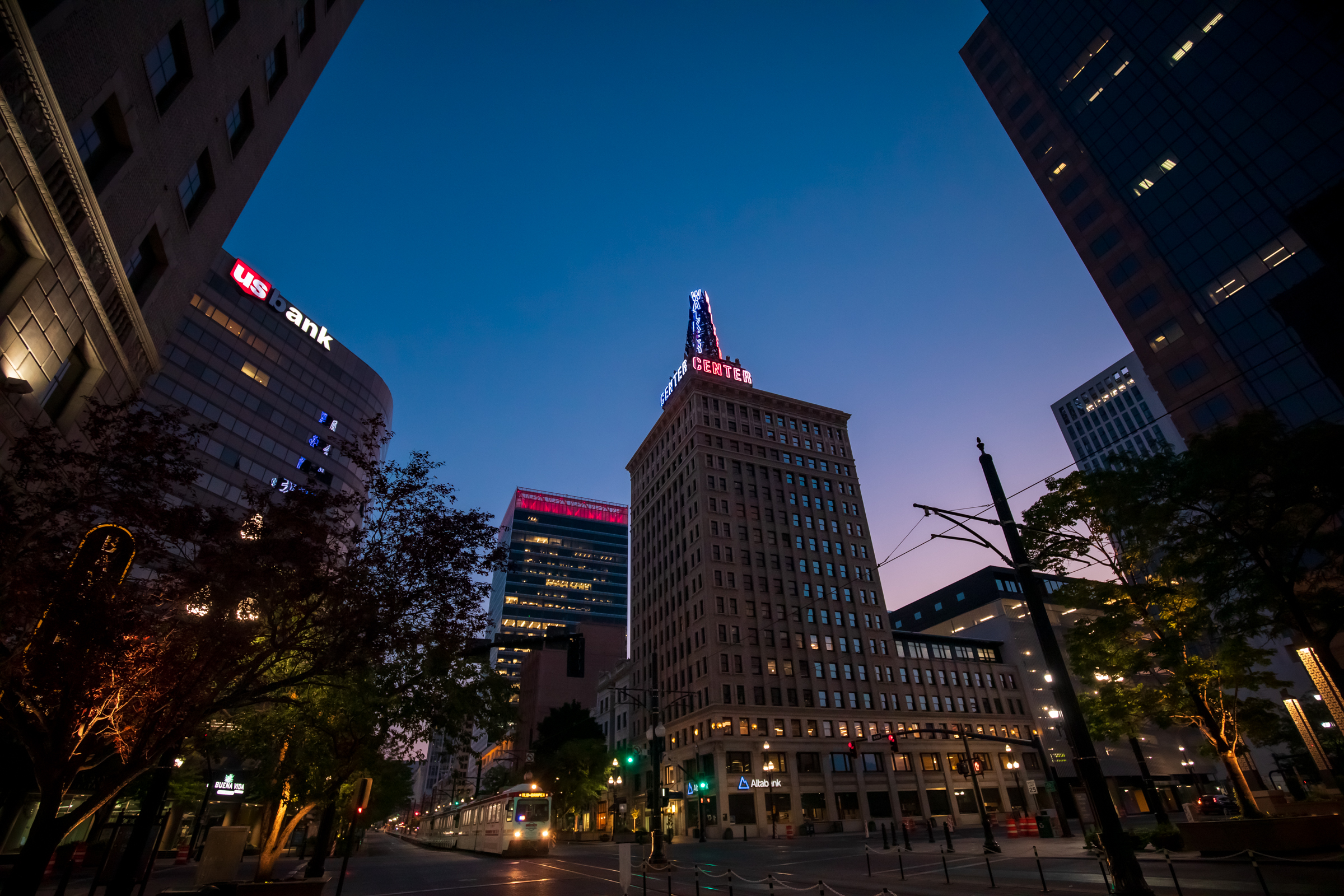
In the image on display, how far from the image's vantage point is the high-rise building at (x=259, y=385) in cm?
6159

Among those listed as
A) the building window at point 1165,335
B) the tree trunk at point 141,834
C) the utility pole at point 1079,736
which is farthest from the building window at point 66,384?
the building window at point 1165,335

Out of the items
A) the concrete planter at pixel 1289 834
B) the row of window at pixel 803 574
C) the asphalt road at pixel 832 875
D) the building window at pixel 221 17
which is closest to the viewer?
the asphalt road at pixel 832 875

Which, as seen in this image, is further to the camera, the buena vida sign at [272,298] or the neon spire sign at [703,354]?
the neon spire sign at [703,354]

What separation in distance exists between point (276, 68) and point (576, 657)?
30.7m

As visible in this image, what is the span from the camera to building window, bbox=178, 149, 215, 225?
24.9 meters

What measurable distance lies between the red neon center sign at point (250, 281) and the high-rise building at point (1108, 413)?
14514 cm

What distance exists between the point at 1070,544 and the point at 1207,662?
6275 mm

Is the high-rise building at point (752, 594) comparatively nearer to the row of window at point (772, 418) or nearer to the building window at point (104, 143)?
the row of window at point (772, 418)

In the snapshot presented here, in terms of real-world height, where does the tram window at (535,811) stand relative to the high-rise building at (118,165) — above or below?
below

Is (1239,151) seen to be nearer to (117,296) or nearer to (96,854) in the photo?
(117,296)

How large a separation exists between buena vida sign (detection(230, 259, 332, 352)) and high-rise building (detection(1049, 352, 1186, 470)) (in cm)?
13927

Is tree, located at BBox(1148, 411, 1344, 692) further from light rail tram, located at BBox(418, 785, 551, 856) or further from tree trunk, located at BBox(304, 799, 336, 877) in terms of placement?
light rail tram, located at BBox(418, 785, 551, 856)

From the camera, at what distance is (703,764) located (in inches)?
2539

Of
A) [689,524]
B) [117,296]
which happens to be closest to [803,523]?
[689,524]
